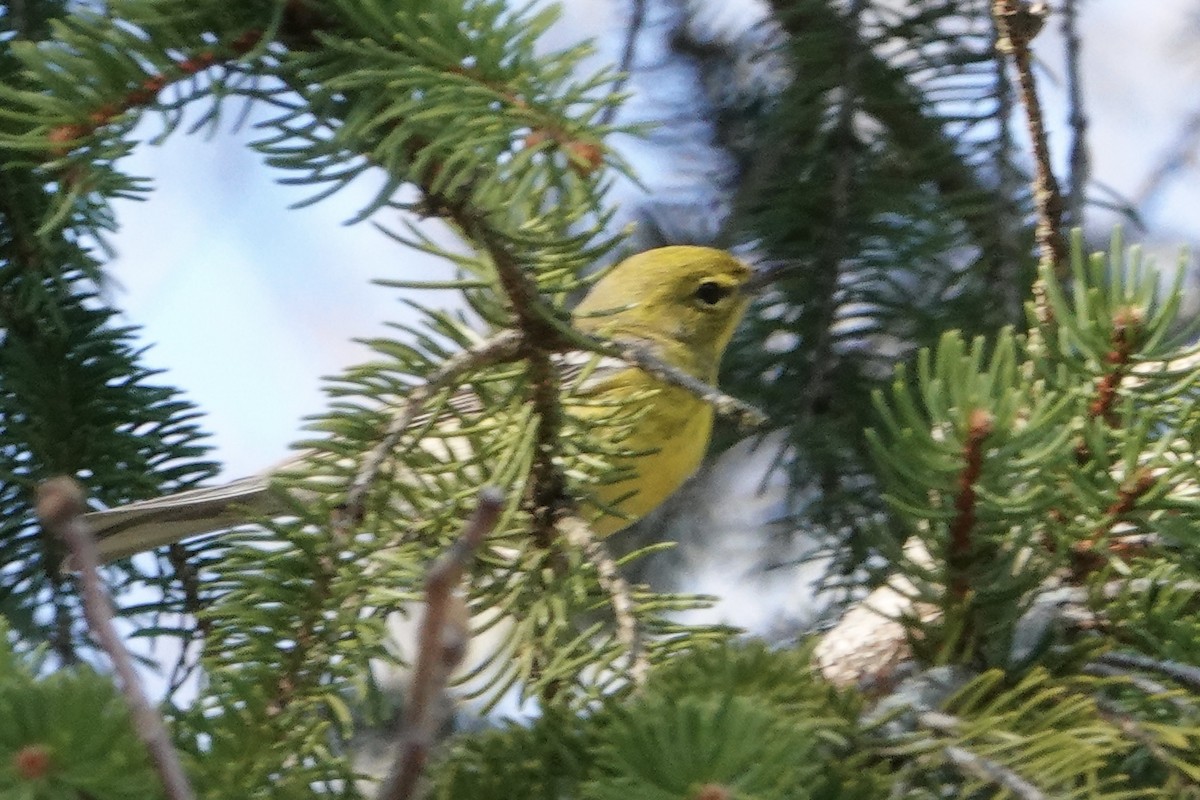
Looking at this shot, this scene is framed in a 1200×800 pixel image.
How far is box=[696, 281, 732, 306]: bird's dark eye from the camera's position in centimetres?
199

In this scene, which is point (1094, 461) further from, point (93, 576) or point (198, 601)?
point (198, 601)

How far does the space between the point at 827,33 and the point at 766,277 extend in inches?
13.0

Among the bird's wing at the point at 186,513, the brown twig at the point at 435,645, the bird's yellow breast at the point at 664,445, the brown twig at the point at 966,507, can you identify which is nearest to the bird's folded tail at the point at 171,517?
the bird's wing at the point at 186,513

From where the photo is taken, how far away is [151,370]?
1.41m

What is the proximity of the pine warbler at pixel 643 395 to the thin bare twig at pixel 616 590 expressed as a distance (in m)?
0.04

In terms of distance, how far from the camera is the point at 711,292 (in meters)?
2.01

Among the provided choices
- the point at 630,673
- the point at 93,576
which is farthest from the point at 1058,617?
the point at 93,576

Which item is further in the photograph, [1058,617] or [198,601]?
[198,601]

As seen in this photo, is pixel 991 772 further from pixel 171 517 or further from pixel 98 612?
pixel 171 517

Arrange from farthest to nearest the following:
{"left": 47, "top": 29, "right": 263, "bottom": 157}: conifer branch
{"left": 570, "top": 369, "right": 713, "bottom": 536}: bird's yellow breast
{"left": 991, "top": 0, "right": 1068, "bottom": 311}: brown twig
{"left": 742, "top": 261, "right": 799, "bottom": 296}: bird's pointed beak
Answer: {"left": 742, "top": 261, "right": 799, "bottom": 296}: bird's pointed beak < {"left": 570, "top": 369, "right": 713, "bottom": 536}: bird's yellow breast < {"left": 991, "top": 0, "right": 1068, "bottom": 311}: brown twig < {"left": 47, "top": 29, "right": 263, "bottom": 157}: conifer branch

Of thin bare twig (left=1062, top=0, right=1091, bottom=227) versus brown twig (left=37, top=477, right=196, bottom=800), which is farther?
thin bare twig (left=1062, top=0, right=1091, bottom=227)

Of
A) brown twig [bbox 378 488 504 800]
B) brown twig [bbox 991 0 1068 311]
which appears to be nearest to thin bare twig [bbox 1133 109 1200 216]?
brown twig [bbox 991 0 1068 311]

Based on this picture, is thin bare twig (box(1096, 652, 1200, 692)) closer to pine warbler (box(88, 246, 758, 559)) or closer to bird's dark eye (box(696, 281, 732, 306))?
pine warbler (box(88, 246, 758, 559))

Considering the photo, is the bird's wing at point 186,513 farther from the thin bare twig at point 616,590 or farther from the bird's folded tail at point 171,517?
the thin bare twig at point 616,590
